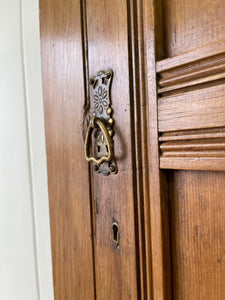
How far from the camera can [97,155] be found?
0.38 meters

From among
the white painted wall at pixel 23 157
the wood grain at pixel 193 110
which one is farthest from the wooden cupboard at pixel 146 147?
the white painted wall at pixel 23 157

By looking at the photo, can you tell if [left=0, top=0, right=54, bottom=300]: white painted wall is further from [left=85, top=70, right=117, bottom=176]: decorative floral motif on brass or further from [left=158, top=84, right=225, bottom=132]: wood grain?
[left=158, top=84, right=225, bottom=132]: wood grain

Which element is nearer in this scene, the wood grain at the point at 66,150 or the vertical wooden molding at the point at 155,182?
the vertical wooden molding at the point at 155,182

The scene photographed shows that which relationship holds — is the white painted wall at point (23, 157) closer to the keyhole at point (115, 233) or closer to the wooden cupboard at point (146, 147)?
the wooden cupboard at point (146, 147)

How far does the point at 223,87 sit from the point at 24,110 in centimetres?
52

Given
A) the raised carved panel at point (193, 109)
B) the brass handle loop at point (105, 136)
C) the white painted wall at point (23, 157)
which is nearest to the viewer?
the raised carved panel at point (193, 109)

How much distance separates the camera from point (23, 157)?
0.64m

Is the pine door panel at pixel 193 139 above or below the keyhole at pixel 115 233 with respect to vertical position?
above

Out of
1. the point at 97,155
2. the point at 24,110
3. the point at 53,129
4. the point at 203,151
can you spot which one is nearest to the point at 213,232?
the point at 203,151

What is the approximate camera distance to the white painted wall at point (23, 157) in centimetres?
59

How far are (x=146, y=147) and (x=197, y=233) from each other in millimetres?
121

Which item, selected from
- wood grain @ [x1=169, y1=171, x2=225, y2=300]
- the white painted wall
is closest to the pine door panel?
wood grain @ [x1=169, y1=171, x2=225, y2=300]

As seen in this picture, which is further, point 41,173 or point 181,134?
point 41,173

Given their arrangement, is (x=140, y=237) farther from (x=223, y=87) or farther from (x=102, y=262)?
(x=223, y=87)
